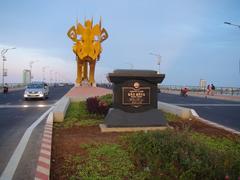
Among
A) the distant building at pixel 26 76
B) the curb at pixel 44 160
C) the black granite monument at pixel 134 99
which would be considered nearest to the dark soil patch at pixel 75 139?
the curb at pixel 44 160

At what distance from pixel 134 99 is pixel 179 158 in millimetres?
4943

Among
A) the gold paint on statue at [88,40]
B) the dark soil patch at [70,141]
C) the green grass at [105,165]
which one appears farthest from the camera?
the gold paint on statue at [88,40]

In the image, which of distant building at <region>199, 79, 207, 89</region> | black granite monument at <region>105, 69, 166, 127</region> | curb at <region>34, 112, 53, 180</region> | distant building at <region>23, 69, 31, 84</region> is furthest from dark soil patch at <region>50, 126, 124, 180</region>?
distant building at <region>23, 69, 31, 84</region>

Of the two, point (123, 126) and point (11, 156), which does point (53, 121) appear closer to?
point (123, 126)

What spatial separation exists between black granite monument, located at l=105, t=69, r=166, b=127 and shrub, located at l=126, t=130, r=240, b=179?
3.17 meters

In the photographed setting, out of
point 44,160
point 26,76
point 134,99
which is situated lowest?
point 44,160

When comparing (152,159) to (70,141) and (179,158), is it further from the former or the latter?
(70,141)

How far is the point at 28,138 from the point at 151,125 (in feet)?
13.6

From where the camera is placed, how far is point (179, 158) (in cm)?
546

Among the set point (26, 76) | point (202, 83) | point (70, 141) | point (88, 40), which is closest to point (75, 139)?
point (70, 141)

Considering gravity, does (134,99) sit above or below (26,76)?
below

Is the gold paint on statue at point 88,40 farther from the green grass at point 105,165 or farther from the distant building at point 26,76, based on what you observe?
the distant building at point 26,76

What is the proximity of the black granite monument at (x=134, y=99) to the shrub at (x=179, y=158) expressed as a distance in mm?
3165

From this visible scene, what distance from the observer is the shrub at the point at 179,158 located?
4719 millimetres
